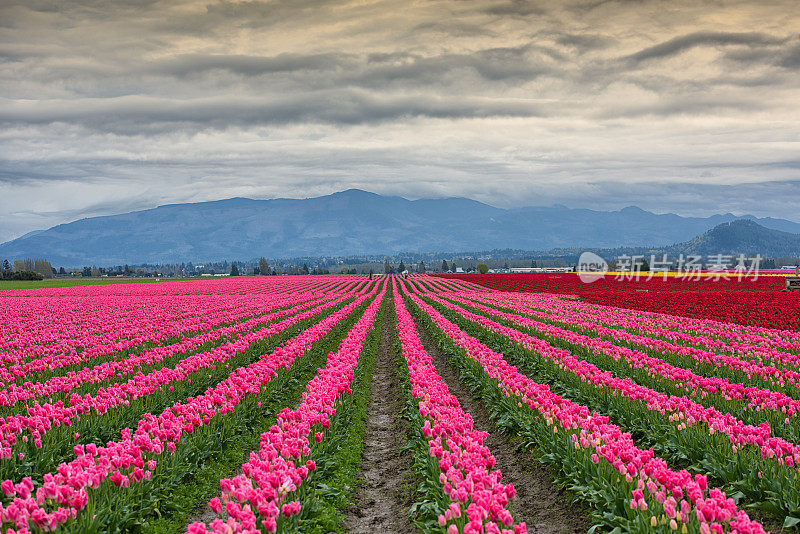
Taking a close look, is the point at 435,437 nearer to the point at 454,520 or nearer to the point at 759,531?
the point at 454,520

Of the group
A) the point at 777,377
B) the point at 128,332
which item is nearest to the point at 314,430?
the point at 777,377

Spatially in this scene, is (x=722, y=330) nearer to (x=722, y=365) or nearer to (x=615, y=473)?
(x=722, y=365)

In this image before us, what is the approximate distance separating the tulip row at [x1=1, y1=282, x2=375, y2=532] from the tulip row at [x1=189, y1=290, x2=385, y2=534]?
3.56 ft

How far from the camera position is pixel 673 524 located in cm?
509

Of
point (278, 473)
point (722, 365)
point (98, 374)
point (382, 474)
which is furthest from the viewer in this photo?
point (722, 365)

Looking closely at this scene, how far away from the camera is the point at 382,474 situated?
379 inches

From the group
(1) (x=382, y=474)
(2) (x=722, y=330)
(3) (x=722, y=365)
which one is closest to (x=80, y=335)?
(1) (x=382, y=474)

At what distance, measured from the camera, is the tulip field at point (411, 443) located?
20.1 feet

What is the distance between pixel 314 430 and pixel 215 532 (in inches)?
163

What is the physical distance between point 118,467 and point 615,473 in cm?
600

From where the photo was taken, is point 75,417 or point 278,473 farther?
point 75,417

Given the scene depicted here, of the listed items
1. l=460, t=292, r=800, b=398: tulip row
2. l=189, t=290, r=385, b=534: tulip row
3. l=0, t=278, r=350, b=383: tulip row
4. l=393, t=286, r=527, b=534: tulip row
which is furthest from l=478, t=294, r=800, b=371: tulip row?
l=0, t=278, r=350, b=383: tulip row

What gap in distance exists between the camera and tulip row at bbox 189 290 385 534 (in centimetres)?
559

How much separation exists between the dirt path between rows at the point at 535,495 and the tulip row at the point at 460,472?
0.61m
